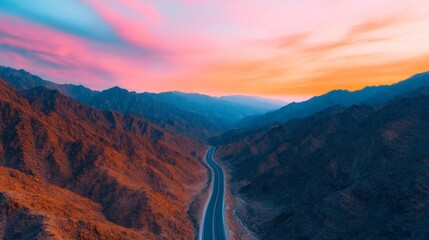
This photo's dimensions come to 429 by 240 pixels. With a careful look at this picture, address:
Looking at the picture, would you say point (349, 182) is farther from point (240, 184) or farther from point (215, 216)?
point (240, 184)

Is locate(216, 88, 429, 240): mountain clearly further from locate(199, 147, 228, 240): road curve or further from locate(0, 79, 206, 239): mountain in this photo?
locate(0, 79, 206, 239): mountain

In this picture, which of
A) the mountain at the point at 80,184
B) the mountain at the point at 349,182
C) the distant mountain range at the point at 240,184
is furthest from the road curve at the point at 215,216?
the mountain at the point at 349,182

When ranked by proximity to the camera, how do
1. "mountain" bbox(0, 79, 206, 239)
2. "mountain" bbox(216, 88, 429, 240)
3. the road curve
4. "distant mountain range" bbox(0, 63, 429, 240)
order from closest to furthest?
1. "mountain" bbox(0, 79, 206, 239)
2. "distant mountain range" bbox(0, 63, 429, 240)
3. "mountain" bbox(216, 88, 429, 240)
4. the road curve

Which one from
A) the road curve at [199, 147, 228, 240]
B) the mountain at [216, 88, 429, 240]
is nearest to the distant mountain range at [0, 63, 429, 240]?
the mountain at [216, 88, 429, 240]

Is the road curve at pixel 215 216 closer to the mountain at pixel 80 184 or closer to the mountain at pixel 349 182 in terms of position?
the mountain at pixel 80 184

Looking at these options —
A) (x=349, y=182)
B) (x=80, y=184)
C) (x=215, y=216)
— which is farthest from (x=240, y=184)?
(x=80, y=184)
